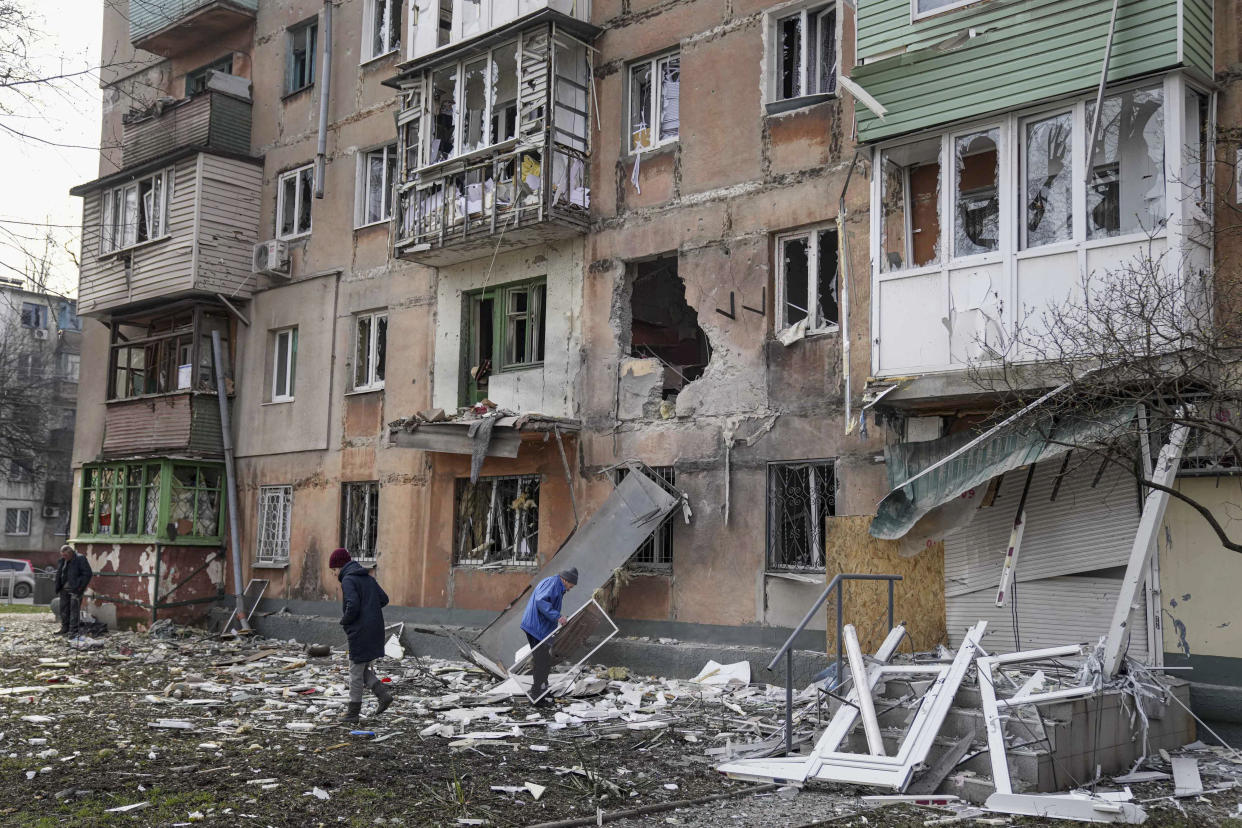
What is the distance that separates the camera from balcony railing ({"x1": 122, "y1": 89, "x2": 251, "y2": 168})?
22562 millimetres

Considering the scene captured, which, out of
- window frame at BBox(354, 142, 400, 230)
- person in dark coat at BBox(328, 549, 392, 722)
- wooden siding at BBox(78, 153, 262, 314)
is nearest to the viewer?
person in dark coat at BBox(328, 549, 392, 722)

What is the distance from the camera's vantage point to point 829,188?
46.4 feet

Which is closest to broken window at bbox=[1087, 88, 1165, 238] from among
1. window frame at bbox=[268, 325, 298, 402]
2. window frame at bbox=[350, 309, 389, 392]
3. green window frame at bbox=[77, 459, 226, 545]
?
window frame at bbox=[350, 309, 389, 392]

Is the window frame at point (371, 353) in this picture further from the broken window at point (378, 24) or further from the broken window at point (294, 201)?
the broken window at point (378, 24)

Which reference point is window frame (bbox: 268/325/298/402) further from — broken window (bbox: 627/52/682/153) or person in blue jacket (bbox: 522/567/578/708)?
person in blue jacket (bbox: 522/567/578/708)

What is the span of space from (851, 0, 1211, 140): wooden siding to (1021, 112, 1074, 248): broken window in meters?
0.39

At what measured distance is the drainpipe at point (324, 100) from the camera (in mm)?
21109

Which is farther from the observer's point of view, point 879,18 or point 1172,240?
point 879,18

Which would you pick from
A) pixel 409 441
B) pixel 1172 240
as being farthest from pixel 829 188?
pixel 409 441

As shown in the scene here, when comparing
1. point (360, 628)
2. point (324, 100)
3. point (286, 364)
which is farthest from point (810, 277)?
point (286, 364)

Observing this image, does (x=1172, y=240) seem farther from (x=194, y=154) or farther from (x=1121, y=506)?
(x=194, y=154)

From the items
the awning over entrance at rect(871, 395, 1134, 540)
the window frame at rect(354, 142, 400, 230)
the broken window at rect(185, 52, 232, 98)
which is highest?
the broken window at rect(185, 52, 232, 98)

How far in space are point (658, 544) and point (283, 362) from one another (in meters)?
10.1

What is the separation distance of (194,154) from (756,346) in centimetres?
1339
